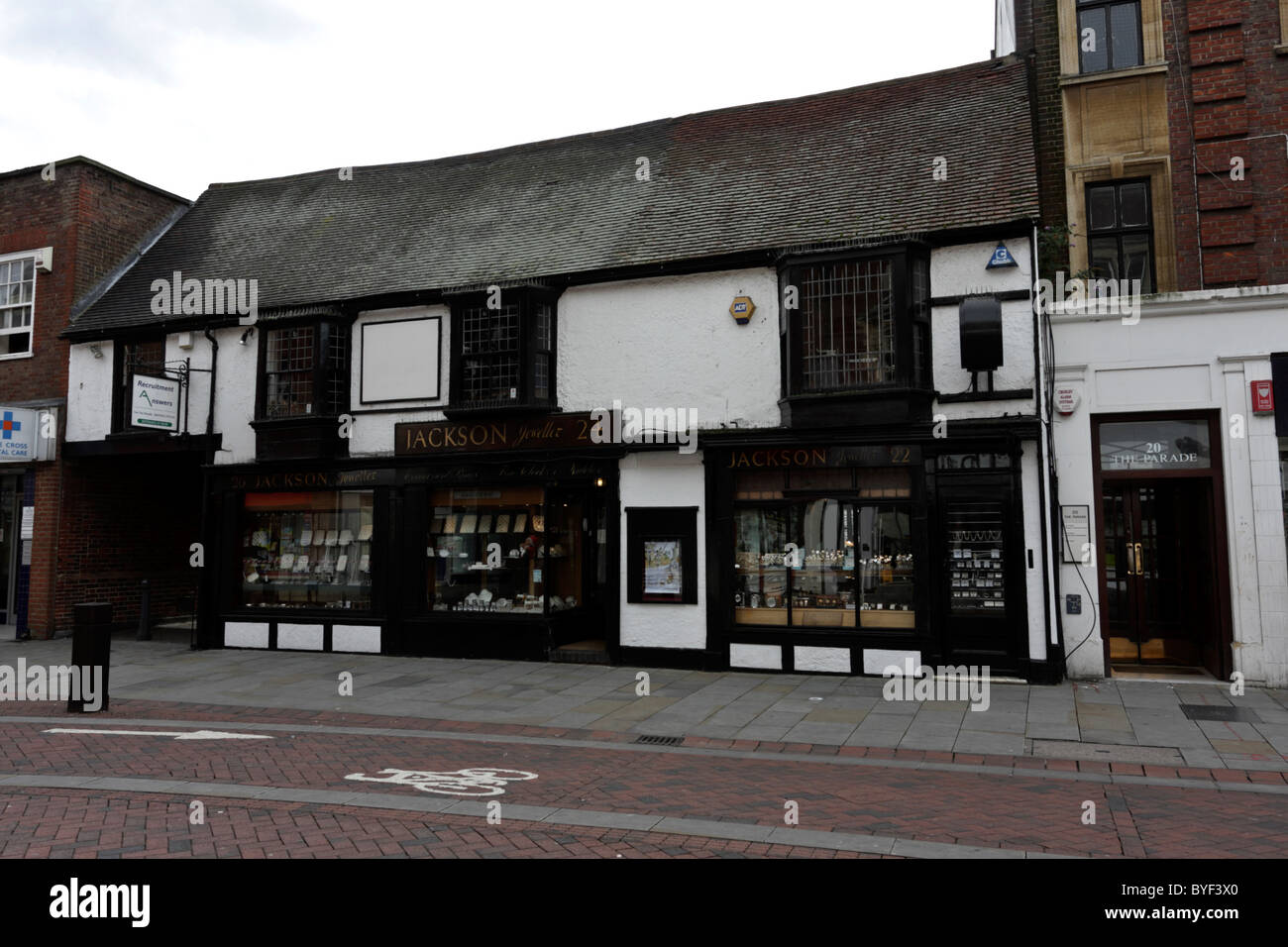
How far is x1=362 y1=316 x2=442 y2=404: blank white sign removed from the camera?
14586 millimetres

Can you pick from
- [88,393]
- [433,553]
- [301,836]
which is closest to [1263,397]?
[301,836]

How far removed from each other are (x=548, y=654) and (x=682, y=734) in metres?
4.93

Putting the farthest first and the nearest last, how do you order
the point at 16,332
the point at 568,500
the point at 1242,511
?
1. the point at 16,332
2. the point at 568,500
3. the point at 1242,511

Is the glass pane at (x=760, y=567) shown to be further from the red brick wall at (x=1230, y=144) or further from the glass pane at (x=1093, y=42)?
the glass pane at (x=1093, y=42)

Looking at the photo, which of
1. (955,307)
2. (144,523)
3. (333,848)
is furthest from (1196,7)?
(144,523)

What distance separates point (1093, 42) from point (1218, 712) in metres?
9.33

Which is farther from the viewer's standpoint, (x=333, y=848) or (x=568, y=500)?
(x=568, y=500)

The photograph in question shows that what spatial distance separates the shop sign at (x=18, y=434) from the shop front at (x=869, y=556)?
1300 cm

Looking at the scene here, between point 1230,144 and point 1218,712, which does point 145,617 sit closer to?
point 1218,712

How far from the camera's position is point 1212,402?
11398 millimetres

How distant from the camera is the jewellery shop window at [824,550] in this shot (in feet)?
39.4

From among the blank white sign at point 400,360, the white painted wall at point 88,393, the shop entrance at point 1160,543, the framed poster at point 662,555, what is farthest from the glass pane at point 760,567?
the white painted wall at point 88,393

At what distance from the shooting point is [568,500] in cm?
1463
